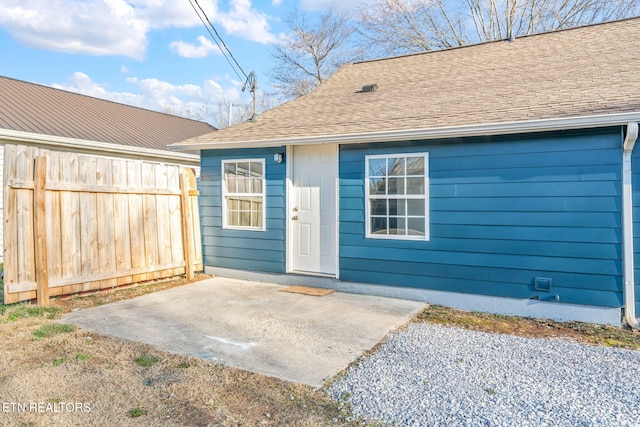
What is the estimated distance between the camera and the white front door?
6223 mm

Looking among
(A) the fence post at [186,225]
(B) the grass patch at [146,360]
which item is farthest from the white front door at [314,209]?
(B) the grass patch at [146,360]

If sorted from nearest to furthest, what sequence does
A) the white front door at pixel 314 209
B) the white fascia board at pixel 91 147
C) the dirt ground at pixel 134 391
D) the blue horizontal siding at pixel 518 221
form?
1. the dirt ground at pixel 134 391
2. the blue horizontal siding at pixel 518 221
3. the white front door at pixel 314 209
4. the white fascia board at pixel 91 147

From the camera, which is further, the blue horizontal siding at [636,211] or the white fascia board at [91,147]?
the white fascia board at [91,147]

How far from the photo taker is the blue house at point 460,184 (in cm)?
450

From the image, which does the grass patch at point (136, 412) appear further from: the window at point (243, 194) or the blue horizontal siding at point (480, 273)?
the window at point (243, 194)

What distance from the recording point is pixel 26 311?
4750mm

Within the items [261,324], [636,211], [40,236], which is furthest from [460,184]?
[40,236]

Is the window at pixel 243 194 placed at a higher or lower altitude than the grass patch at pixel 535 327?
higher

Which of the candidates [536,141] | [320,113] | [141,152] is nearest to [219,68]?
[141,152]

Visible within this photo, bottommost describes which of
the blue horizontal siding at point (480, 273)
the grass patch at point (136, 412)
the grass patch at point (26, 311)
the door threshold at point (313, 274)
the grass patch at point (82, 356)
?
the grass patch at point (136, 412)

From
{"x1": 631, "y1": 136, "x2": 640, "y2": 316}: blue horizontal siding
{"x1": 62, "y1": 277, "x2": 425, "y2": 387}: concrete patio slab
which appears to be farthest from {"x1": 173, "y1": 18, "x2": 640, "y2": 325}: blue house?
{"x1": 62, "y1": 277, "x2": 425, "y2": 387}: concrete patio slab

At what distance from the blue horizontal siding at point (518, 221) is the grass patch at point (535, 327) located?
0.92 feet

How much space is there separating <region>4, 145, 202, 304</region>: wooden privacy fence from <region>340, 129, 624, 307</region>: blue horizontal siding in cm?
325

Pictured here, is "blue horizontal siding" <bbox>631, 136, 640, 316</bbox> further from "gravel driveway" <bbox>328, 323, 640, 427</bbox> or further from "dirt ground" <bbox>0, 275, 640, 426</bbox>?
"gravel driveway" <bbox>328, 323, 640, 427</bbox>
